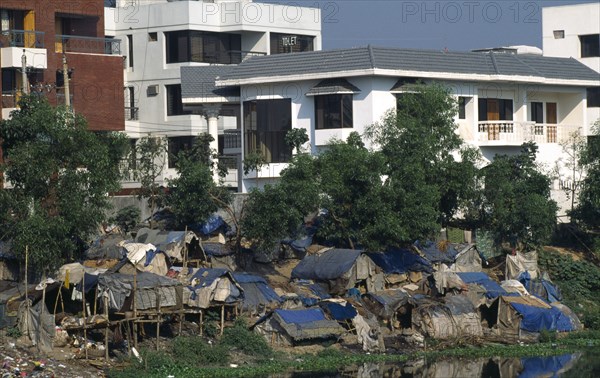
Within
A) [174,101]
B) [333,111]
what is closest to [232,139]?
[174,101]

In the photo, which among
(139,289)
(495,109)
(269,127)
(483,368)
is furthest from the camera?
(495,109)

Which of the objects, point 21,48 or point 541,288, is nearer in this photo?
point 541,288

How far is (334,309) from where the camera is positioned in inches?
1409

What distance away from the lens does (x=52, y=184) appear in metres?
35.0

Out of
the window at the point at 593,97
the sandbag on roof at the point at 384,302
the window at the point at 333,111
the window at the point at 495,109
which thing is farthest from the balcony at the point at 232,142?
the sandbag on roof at the point at 384,302

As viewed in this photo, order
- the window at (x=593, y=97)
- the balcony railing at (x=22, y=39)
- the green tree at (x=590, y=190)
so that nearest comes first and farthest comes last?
the balcony railing at (x=22, y=39), the green tree at (x=590, y=190), the window at (x=593, y=97)

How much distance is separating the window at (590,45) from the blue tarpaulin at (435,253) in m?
16.0

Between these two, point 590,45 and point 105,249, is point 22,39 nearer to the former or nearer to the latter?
point 105,249

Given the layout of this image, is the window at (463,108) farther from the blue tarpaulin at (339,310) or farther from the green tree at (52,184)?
the green tree at (52,184)

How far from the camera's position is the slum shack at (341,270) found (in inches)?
1513

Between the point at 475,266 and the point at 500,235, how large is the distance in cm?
185

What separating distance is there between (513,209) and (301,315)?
Answer: 10.9 m

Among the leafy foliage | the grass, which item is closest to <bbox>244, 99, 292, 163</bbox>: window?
the leafy foliage

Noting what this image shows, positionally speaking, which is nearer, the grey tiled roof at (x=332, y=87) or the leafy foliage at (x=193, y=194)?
the leafy foliage at (x=193, y=194)
